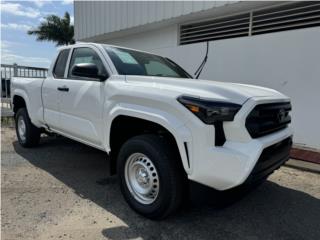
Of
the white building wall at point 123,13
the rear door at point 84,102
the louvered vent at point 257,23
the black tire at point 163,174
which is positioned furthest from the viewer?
the white building wall at point 123,13

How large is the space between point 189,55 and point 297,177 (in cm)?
432

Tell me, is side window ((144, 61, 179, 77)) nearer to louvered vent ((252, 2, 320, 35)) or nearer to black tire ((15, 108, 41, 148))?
black tire ((15, 108, 41, 148))

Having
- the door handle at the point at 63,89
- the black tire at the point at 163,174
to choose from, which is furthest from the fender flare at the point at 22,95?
the black tire at the point at 163,174

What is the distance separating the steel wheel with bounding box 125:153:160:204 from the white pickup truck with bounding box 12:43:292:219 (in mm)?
11

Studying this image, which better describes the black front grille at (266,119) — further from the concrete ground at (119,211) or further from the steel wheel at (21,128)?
the steel wheel at (21,128)

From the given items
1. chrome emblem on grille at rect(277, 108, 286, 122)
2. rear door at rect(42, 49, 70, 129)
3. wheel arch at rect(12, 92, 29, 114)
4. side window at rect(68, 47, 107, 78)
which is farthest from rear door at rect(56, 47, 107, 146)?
chrome emblem on grille at rect(277, 108, 286, 122)

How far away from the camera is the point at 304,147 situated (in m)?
6.01

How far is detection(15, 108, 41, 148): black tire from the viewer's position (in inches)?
224

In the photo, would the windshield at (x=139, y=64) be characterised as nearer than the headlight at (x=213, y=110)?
No

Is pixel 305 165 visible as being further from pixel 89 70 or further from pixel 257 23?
pixel 89 70

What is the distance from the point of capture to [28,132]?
18.9ft

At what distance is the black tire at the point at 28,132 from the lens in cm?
570

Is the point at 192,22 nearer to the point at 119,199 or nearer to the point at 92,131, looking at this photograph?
the point at 92,131

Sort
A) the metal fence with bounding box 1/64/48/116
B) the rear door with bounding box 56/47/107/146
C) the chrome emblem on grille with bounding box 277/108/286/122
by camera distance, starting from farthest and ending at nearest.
Answer: the metal fence with bounding box 1/64/48/116 < the rear door with bounding box 56/47/107/146 < the chrome emblem on grille with bounding box 277/108/286/122
